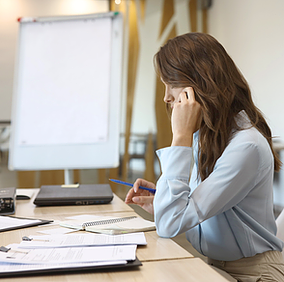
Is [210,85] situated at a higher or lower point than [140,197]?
higher

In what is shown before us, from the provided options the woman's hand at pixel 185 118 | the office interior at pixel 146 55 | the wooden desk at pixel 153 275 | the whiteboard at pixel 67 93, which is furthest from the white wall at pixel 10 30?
the wooden desk at pixel 153 275

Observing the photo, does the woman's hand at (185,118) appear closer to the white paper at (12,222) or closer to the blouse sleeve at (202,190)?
the blouse sleeve at (202,190)

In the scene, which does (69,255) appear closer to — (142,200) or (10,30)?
(142,200)

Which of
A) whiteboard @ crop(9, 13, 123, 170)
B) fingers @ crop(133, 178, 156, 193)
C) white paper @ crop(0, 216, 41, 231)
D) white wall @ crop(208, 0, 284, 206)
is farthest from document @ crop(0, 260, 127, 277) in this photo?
white wall @ crop(208, 0, 284, 206)

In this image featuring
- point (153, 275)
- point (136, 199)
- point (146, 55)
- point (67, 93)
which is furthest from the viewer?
point (146, 55)

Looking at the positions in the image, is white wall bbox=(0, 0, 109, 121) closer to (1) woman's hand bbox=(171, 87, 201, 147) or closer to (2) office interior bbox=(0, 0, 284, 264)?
(2) office interior bbox=(0, 0, 284, 264)

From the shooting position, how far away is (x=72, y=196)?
132 cm

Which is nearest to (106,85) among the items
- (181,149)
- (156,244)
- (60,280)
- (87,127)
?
(87,127)

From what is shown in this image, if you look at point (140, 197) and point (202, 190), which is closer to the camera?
point (202, 190)

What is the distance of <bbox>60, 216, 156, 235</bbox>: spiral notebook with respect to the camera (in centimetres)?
87

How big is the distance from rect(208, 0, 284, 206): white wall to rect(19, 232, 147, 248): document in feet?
7.40

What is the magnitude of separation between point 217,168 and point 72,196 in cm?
68

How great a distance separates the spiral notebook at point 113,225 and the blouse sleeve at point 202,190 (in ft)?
0.26

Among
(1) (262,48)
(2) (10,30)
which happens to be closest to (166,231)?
(1) (262,48)
